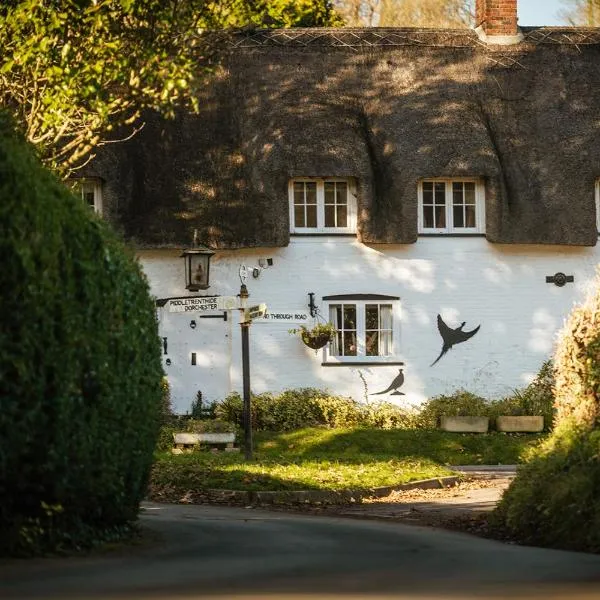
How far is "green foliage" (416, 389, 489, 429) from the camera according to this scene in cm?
2806

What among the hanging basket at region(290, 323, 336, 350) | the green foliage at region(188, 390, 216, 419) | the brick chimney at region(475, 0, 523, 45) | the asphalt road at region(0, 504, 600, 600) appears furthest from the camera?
the brick chimney at region(475, 0, 523, 45)

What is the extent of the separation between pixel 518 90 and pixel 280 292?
22.9ft

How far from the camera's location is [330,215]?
2964cm

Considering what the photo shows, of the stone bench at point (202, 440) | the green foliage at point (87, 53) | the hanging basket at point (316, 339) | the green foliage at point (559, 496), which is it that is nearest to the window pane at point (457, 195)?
the hanging basket at point (316, 339)

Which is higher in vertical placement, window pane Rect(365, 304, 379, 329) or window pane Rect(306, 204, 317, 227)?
window pane Rect(306, 204, 317, 227)

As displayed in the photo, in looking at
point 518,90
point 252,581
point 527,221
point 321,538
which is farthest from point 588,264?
point 252,581

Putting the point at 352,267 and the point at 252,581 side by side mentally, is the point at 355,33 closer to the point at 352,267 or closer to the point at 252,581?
the point at 352,267

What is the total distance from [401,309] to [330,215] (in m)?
2.46

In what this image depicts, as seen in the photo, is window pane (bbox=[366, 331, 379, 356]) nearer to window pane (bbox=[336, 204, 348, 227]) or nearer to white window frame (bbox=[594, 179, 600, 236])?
window pane (bbox=[336, 204, 348, 227])

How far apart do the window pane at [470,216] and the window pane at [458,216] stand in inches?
3.8

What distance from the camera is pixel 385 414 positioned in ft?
93.4

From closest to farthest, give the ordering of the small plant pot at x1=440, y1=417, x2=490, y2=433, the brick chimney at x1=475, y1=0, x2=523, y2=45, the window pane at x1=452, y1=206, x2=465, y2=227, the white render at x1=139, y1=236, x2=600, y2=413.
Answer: the small plant pot at x1=440, y1=417, x2=490, y2=433 → the white render at x1=139, y1=236, x2=600, y2=413 → the window pane at x1=452, y1=206, x2=465, y2=227 → the brick chimney at x1=475, y1=0, x2=523, y2=45

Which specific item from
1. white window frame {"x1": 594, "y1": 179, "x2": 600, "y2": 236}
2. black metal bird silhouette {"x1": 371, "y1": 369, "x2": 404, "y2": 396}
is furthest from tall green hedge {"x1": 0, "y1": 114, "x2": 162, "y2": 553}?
white window frame {"x1": 594, "y1": 179, "x2": 600, "y2": 236}

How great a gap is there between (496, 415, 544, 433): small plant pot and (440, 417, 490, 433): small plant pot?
0.34 m
